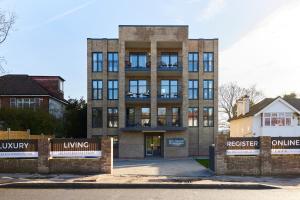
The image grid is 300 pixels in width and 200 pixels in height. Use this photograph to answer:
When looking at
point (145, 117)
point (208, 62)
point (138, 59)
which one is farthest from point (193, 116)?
point (138, 59)

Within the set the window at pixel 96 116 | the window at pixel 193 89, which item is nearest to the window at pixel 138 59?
the window at pixel 193 89

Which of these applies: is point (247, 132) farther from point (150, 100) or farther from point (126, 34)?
point (126, 34)

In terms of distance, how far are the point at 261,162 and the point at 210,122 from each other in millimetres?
25182

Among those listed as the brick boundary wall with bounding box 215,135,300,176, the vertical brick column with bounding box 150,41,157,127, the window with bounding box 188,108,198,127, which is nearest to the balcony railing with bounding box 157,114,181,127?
the vertical brick column with bounding box 150,41,157,127

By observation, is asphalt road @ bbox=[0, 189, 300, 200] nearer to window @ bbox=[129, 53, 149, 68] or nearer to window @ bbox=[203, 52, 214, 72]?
window @ bbox=[129, 53, 149, 68]

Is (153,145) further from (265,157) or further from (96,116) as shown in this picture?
(265,157)

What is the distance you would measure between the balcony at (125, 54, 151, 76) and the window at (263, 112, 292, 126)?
45.0 feet

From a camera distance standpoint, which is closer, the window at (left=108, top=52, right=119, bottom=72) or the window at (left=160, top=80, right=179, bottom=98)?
the window at (left=160, top=80, right=179, bottom=98)

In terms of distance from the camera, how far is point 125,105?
43.1 metres

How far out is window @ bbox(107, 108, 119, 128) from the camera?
143ft

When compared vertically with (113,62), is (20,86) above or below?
below

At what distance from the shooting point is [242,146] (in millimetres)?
20047

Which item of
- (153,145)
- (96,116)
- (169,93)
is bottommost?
(153,145)

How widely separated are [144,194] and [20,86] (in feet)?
136
